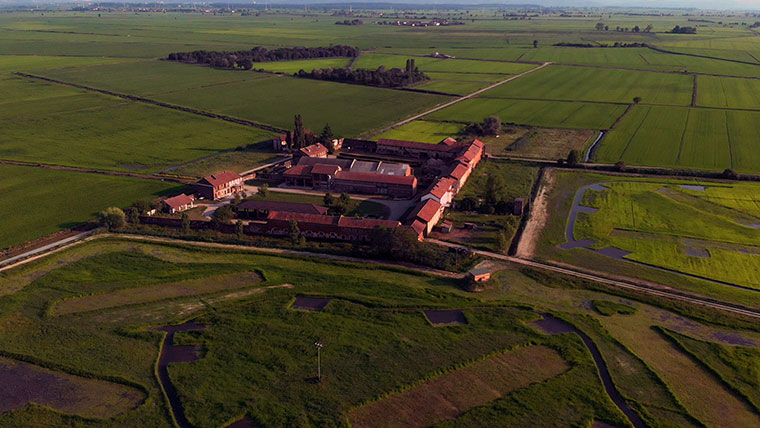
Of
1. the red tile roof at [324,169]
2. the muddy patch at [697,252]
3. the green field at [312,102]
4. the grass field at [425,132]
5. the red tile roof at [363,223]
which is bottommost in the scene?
the muddy patch at [697,252]

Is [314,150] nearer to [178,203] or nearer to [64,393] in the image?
[178,203]

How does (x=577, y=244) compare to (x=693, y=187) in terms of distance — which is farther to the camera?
(x=693, y=187)

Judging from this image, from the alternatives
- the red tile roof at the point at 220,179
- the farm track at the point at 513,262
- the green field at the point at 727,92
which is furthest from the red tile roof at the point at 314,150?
the green field at the point at 727,92

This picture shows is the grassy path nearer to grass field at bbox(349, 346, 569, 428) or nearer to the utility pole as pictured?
grass field at bbox(349, 346, 569, 428)

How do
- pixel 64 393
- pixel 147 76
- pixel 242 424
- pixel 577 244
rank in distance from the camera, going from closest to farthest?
pixel 242 424 < pixel 64 393 < pixel 577 244 < pixel 147 76

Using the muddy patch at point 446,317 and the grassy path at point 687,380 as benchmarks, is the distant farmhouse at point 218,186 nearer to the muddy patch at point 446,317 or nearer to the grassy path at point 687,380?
the muddy patch at point 446,317

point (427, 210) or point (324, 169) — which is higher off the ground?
point (324, 169)

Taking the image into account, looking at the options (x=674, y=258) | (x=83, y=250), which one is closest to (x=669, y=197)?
(x=674, y=258)

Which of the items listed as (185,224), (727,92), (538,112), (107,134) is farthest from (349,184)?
(727,92)
